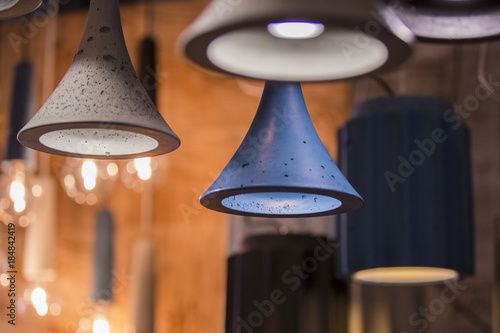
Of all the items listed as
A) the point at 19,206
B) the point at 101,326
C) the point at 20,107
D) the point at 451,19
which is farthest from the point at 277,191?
the point at 101,326

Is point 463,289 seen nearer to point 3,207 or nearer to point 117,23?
point 3,207

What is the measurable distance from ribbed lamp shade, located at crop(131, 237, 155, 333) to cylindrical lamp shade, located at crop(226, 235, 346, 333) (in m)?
0.77

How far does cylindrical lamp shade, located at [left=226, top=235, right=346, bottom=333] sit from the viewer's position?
1.70 metres

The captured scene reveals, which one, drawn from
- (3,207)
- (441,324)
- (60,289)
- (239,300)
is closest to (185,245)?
(60,289)

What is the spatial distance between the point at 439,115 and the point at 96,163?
1.22m

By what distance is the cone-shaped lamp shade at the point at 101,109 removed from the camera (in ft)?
3.35

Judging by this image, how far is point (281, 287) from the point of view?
1.73m

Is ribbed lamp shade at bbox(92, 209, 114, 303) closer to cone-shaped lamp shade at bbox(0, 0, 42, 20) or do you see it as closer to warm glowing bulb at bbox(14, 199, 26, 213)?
warm glowing bulb at bbox(14, 199, 26, 213)

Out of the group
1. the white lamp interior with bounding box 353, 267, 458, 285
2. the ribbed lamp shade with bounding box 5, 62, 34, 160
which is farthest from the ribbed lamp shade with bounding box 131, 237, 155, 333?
the white lamp interior with bounding box 353, 267, 458, 285

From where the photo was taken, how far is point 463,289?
10.2 feet

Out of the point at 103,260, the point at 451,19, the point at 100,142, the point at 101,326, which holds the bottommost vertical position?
the point at 101,326

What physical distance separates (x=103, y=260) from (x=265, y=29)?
191 cm

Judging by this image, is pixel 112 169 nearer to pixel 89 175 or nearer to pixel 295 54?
pixel 89 175

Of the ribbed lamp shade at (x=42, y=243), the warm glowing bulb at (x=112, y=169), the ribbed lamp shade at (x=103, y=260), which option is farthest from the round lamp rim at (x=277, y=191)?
the ribbed lamp shade at (x=103, y=260)
